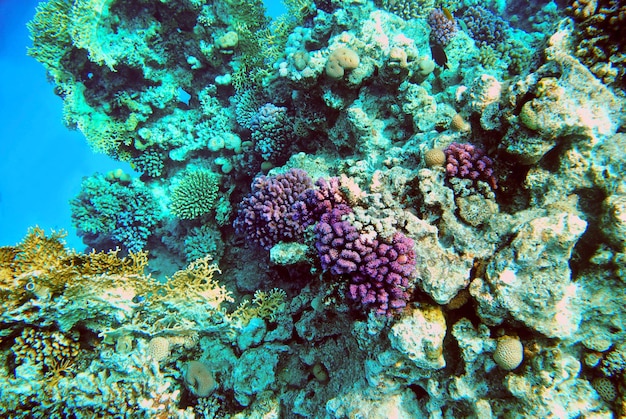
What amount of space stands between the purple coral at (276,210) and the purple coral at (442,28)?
401 cm

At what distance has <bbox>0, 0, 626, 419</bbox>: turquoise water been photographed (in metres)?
2.94

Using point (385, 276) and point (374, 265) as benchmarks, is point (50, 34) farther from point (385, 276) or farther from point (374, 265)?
point (385, 276)

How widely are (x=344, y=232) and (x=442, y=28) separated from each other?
5.21 metres

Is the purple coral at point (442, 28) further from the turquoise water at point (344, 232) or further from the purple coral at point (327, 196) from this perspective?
the purple coral at point (327, 196)

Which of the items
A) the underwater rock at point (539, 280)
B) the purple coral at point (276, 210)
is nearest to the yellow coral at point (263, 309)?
the purple coral at point (276, 210)

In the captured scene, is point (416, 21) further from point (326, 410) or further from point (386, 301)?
point (326, 410)

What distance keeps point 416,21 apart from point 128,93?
6.23 m

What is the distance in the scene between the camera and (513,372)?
2963 millimetres

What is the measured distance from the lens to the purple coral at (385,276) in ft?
9.61

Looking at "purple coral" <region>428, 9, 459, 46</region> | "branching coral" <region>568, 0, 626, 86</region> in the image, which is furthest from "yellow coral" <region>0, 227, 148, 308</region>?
"purple coral" <region>428, 9, 459, 46</region>

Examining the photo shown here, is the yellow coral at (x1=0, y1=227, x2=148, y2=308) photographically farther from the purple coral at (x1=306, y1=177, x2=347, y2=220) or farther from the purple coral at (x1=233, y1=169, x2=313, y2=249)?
the purple coral at (x1=306, y1=177, x2=347, y2=220)

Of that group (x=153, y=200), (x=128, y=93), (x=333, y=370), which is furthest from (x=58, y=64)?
(x=333, y=370)

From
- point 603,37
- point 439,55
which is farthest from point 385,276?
point 439,55

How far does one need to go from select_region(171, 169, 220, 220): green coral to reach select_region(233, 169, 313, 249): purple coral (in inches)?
79.4
